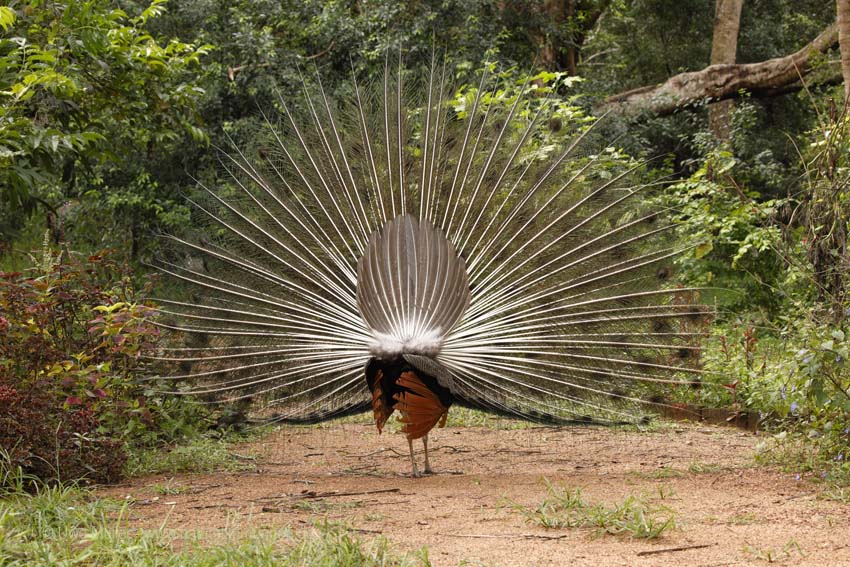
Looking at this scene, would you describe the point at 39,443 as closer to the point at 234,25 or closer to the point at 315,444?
the point at 315,444

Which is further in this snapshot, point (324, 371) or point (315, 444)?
point (315, 444)

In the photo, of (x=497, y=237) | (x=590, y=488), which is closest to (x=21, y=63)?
(x=497, y=237)

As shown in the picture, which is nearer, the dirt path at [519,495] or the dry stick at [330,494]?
the dirt path at [519,495]

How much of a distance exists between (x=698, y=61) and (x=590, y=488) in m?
16.8

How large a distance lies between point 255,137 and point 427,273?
190 centimetres

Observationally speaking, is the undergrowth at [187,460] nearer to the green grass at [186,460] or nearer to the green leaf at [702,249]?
the green grass at [186,460]

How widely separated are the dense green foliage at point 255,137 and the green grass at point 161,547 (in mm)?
1044

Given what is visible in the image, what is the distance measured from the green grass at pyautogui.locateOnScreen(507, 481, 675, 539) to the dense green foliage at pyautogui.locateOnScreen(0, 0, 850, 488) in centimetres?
127

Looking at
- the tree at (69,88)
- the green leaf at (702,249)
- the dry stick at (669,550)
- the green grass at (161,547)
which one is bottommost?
the dry stick at (669,550)

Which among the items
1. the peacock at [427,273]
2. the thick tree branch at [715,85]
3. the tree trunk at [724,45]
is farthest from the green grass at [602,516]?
the tree trunk at [724,45]

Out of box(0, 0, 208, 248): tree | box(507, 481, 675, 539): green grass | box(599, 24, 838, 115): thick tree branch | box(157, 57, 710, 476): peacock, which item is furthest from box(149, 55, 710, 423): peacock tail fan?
box(599, 24, 838, 115): thick tree branch

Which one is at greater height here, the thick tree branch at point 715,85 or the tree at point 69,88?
the thick tree branch at point 715,85

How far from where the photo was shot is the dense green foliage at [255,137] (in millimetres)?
5367

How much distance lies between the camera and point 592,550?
3.83 metres
